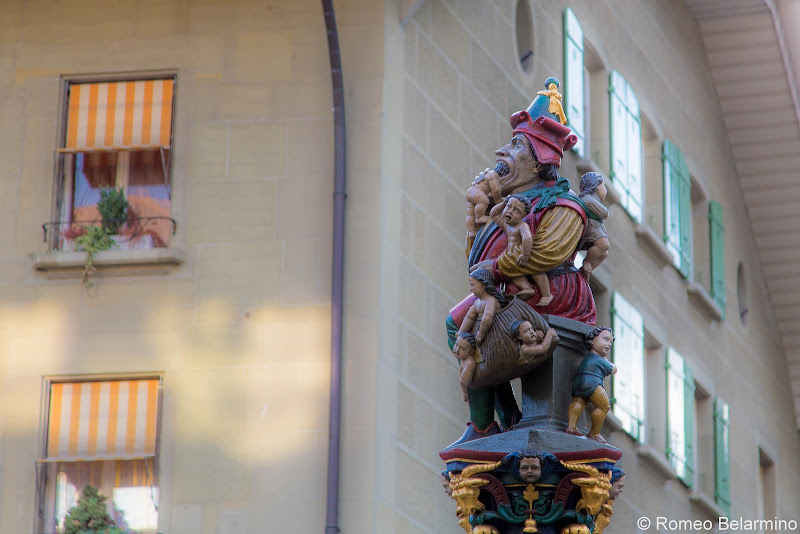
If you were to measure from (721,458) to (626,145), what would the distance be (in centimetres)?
558

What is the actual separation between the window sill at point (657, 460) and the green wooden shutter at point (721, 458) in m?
2.45

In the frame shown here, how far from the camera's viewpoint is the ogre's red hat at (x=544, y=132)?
9.05 m

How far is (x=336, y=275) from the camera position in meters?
18.2

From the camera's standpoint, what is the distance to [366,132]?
18.8m

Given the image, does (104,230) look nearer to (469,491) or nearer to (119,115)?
(119,115)

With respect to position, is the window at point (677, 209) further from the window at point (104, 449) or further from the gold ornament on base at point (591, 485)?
the gold ornament on base at point (591, 485)

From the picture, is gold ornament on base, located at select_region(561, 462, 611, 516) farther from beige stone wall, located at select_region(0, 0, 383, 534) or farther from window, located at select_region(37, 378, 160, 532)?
window, located at select_region(37, 378, 160, 532)

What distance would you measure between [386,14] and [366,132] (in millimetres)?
1302

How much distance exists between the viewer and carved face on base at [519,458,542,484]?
26.9 feet

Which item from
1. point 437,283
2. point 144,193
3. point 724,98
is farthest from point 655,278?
point 144,193

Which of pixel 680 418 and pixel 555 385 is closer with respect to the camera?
pixel 555 385

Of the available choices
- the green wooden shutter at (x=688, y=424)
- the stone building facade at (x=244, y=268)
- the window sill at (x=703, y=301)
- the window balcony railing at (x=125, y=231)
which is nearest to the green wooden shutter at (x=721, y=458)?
the green wooden shutter at (x=688, y=424)

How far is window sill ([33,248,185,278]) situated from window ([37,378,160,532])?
1151 mm

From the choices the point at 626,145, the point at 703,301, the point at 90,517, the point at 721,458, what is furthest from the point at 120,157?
the point at 721,458
